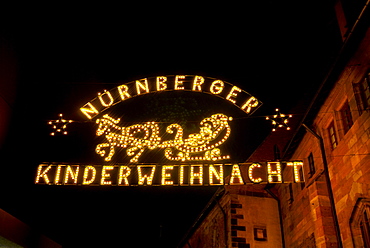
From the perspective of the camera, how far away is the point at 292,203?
1505 cm

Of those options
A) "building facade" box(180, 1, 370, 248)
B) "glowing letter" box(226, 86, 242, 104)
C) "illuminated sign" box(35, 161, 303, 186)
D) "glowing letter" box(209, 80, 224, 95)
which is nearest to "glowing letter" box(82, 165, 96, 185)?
"illuminated sign" box(35, 161, 303, 186)

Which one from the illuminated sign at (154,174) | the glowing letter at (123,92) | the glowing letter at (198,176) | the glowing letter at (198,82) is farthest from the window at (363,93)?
the glowing letter at (123,92)

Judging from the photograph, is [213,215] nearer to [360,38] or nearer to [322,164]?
[322,164]

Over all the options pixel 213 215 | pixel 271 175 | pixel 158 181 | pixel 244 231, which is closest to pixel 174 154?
pixel 158 181

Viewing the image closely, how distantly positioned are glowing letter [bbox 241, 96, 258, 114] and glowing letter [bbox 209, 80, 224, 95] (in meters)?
0.87

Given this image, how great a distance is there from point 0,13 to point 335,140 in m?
11.4

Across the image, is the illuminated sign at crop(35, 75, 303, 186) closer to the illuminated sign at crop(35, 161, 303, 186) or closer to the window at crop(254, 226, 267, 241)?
the illuminated sign at crop(35, 161, 303, 186)

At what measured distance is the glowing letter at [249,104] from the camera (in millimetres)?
11016

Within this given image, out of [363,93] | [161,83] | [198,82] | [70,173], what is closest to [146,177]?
[70,173]

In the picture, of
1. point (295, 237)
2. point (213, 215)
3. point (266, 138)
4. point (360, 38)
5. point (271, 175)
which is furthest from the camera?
point (213, 215)

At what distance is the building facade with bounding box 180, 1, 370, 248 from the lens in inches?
383

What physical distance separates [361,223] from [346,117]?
2986 millimetres

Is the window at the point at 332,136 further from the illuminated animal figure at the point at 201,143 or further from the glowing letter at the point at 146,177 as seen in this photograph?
the glowing letter at the point at 146,177

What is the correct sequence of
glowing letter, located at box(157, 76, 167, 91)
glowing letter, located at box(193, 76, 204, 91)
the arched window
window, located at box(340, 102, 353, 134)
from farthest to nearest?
glowing letter, located at box(157, 76, 167, 91)
glowing letter, located at box(193, 76, 204, 91)
window, located at box(340, 102, 353, 134)
the arched window
